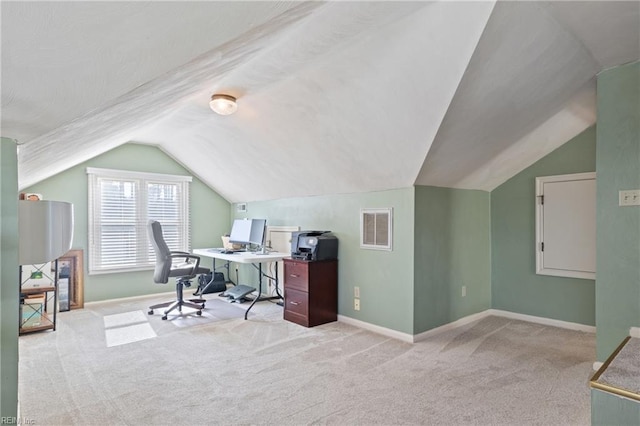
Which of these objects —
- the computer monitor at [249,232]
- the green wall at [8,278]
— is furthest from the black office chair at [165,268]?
the green wall at [8,278]

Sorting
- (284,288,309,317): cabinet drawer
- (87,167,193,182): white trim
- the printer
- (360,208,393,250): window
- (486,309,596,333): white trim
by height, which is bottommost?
(486,309,596,333): white trim

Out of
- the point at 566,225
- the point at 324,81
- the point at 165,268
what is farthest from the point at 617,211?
the point at 165,268

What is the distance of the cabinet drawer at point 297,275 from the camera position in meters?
3.96

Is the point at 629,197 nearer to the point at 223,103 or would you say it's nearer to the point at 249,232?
the point at 223,103

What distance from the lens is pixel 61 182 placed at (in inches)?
184

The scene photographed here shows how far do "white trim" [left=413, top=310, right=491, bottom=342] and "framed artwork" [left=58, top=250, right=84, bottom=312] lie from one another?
441cm

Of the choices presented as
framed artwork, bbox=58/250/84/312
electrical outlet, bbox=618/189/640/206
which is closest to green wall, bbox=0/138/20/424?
electrical outlet, bbox=618/189/640/206

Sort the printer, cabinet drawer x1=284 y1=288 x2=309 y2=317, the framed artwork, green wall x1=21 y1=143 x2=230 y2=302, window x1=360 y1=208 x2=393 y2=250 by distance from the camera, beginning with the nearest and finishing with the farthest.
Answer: window x1=360 y1=208 x2=393 y2=250
cabinet drawer x1=284 y1=288 x2=309 y2=317
the printer
the framed artwork
green wall x1=21 y1=143 x2=230 y2=302

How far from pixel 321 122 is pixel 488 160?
1.92m

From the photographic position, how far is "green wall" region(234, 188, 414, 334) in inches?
140

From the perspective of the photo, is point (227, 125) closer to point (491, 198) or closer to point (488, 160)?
point (488, 160)

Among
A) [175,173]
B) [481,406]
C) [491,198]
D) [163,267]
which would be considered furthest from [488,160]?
[175,173]

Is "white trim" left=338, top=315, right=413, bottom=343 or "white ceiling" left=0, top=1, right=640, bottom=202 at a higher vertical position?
"white ceiling" left=0, top=1, right=640, bottom=202

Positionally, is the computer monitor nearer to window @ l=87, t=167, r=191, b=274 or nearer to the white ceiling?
the white ceiling
